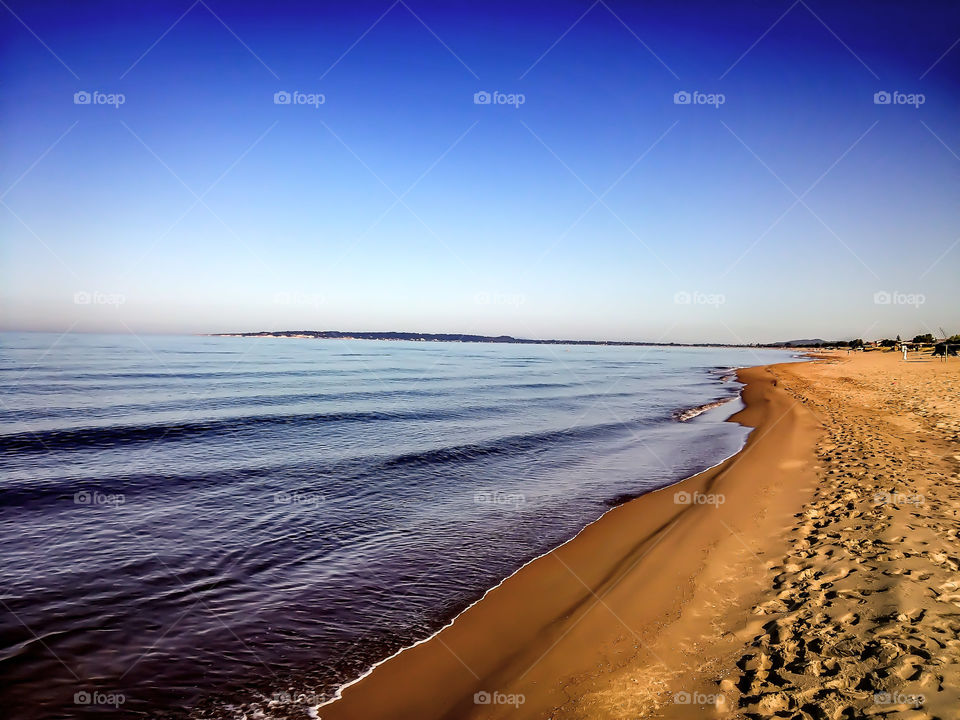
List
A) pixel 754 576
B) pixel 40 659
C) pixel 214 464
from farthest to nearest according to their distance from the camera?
pixel 214 464 < pixel 754 576 < pixel 40 659

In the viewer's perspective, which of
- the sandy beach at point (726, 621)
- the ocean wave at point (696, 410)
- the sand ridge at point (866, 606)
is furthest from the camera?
the ocean wave at point (696, 410)

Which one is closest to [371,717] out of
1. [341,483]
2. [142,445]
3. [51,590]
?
[51,590]

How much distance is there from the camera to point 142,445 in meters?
15.7

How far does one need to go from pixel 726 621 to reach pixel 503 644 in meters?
2.55

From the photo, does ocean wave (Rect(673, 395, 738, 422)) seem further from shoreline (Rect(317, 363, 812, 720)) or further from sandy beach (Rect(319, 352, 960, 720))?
shoreline (Rect(317, 363, 812, 720))

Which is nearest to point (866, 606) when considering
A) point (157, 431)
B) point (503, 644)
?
A: point (503, 644)

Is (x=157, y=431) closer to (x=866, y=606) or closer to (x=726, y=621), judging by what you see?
(x=726, y=621)

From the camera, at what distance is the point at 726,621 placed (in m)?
5.36

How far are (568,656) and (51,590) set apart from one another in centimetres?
725

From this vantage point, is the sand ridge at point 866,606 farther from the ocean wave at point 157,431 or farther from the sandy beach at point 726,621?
the ocean wave at point 157,431

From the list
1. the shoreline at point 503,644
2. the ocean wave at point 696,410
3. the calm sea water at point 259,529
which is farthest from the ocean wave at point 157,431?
the shoreline at point 503,644

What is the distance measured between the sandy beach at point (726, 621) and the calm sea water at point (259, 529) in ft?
2.51

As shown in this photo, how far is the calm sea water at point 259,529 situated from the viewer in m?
5.26

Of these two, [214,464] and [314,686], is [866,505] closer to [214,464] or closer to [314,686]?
[314,686]
